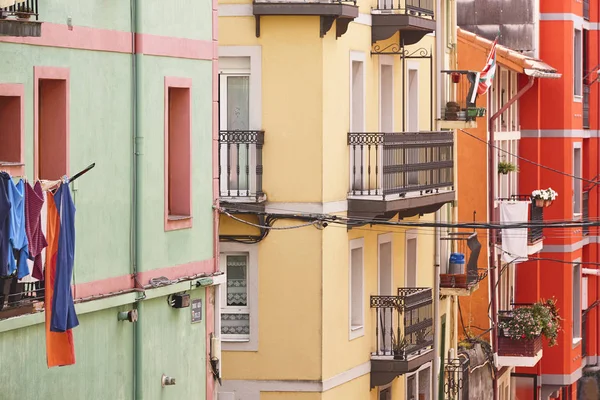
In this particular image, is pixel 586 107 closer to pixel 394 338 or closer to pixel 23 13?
pixel 394 338

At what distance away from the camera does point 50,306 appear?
19016 millimetres

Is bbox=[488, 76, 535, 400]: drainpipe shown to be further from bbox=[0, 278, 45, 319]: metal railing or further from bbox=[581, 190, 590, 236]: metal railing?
bbox=[0, 278, 45, 319]: metal railing

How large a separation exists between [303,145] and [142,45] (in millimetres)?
7235

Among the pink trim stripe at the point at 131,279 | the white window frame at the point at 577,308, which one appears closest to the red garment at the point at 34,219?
the pink trim stripe at the point at 131,279

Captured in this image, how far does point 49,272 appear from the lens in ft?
62.2

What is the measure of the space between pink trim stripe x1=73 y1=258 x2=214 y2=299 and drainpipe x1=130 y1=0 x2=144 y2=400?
0.21 meters

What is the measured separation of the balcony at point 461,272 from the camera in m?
38.9

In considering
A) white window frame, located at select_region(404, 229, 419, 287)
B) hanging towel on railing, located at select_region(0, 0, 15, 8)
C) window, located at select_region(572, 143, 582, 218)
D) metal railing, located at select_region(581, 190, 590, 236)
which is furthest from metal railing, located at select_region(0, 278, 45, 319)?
metal railing, located at select_region(581, 190, 590, 236)

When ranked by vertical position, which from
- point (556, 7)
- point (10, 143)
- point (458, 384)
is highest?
point (556, 7)

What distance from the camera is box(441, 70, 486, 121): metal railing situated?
124 ft

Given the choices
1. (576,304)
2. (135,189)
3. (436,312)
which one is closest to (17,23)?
(135,189)

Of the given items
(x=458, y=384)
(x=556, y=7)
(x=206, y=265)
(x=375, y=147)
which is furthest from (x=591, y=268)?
(x=206, y=265)

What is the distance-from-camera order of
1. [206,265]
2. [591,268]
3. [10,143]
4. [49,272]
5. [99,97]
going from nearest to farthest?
[49,272]
[10,143]
[99,97]
[206,265]
[591,268]

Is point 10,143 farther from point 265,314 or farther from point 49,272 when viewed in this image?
point 265,314
